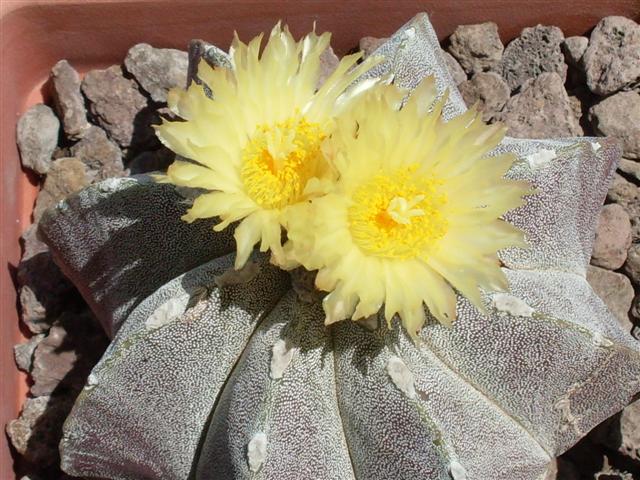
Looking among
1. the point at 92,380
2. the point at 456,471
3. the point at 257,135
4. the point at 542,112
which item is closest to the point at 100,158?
the point at 92,380

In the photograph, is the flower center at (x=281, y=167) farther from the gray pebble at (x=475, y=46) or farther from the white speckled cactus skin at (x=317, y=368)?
the gray pebble at (x=475, y=46)

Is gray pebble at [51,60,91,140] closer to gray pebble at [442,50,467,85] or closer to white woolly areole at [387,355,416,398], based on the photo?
gray pebble at [442,50,467,85]

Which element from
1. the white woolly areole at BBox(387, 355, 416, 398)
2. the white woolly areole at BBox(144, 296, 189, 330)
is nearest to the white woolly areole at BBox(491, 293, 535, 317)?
the white woolly areole at BBox(387, 355, 416, 398)

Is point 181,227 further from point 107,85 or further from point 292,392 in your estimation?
point 107,85

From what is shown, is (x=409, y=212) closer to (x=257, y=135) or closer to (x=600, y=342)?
(x=257, y=135)

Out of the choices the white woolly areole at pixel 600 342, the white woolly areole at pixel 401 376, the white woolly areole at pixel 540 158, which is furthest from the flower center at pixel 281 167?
the white woolly areole at pixel 600 342
